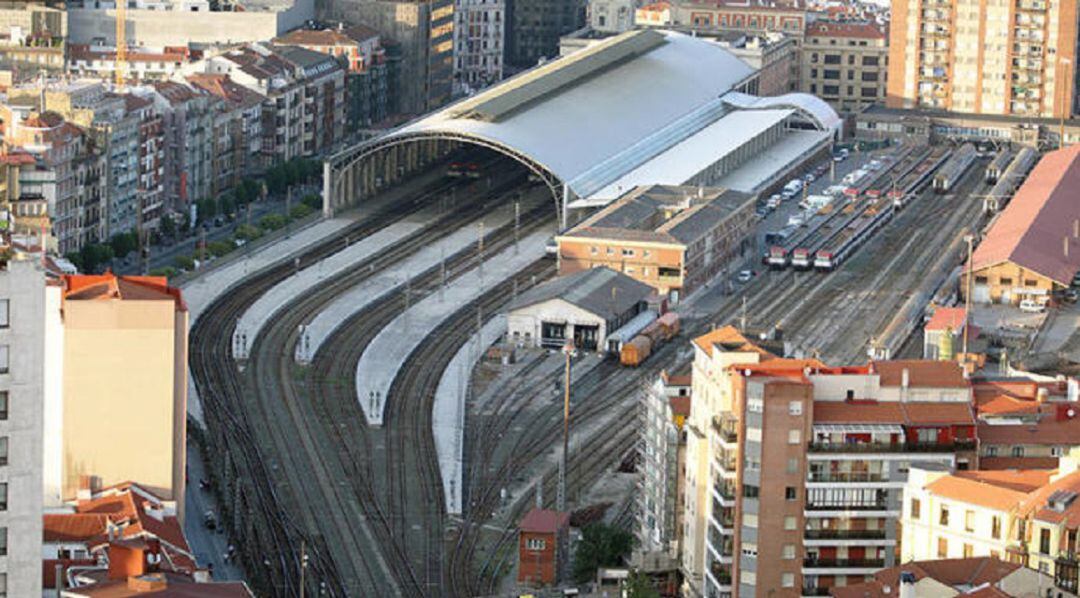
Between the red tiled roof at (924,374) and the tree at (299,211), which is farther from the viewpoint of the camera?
the tree at (299,211)

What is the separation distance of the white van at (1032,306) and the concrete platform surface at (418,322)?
24.8 m

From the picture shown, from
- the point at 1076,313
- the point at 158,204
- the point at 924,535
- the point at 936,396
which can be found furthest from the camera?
the point at 158,204

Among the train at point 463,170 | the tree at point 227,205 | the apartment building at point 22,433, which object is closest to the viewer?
the apartment building at point 22,433

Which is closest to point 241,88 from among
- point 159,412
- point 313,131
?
point 313,131

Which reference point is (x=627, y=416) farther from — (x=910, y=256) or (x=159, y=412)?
(x=910, y=256)

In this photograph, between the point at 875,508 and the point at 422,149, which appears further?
the point at 422,149

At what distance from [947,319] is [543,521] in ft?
121

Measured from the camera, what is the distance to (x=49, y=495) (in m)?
90.6

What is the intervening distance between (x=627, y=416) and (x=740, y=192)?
4179 centimetres

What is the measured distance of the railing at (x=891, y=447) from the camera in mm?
84500

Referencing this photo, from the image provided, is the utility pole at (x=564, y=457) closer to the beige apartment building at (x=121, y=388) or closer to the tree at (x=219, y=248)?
the beige apartment building at (x=121, y=388)

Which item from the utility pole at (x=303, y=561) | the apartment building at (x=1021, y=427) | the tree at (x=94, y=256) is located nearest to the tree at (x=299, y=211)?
the tree at (x=94, y=256)

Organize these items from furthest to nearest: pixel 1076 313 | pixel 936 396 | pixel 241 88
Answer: pixel 241 88, pixel 1076 313, pixel 936 396

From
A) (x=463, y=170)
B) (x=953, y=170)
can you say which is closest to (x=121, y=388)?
(x=463, y=170)
